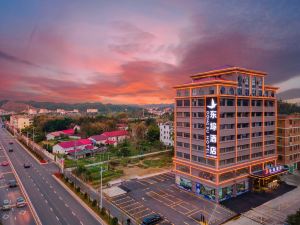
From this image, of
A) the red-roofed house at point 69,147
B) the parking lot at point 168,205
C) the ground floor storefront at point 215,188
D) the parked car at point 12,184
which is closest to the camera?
the parking lot at point 168,205

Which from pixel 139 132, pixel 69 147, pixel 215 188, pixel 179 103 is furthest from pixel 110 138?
pixel 215 188

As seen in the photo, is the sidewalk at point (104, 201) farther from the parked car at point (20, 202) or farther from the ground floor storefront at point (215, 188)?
the ground floor storefront at point (215, 188)

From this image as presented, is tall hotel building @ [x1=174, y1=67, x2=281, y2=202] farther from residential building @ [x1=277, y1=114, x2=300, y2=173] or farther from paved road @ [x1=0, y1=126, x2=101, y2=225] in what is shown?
paved road @ [x1=0, y1=126, x2=101, y2=225]

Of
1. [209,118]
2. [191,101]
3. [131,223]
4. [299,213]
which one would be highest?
[191,101]

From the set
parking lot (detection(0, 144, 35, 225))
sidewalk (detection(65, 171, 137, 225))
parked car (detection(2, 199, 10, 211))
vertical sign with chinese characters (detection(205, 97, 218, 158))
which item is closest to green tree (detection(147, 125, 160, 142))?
sidewalk (detection(65, 171, 137, 225))

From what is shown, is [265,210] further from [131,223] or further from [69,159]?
[69,159]

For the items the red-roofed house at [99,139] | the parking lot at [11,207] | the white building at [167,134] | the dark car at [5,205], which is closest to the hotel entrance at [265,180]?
the parking lot at [11,207]

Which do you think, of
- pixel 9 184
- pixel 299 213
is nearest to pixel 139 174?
pixel 9 184
